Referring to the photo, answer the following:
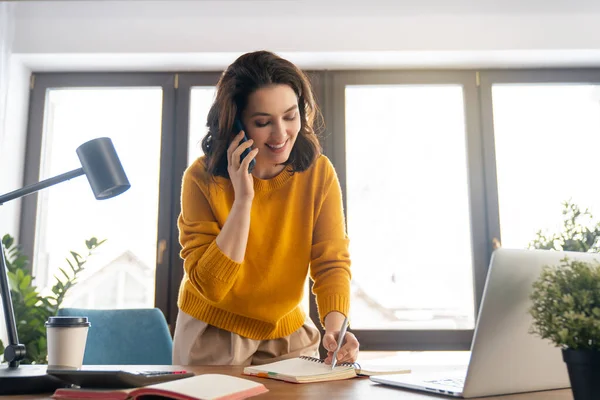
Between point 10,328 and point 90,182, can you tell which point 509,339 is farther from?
point 10,328

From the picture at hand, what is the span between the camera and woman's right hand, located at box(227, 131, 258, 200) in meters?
1.35

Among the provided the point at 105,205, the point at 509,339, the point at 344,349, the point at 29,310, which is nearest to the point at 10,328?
the point at 344,349

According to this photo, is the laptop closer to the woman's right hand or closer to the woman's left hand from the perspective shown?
the woman's left hand

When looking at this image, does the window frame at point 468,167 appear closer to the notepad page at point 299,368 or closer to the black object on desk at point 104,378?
the notepad page at point 299,368

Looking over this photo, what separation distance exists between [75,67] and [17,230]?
99 cm

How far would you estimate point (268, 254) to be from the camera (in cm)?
143

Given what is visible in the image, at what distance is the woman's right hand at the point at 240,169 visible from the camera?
1.35 metres

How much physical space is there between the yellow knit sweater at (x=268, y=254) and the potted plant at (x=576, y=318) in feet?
2.30

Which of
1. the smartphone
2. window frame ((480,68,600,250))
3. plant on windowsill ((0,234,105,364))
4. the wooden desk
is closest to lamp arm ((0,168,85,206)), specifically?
the wooden desk

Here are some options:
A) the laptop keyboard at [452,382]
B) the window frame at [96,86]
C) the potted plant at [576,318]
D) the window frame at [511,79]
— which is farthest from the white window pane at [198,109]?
the potted plant at [576,318]

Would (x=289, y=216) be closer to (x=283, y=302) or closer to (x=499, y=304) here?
(x=283, y=302)

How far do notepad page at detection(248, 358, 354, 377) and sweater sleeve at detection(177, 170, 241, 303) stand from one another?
25 cm

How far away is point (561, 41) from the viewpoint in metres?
2.96

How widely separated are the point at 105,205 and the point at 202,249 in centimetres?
201
